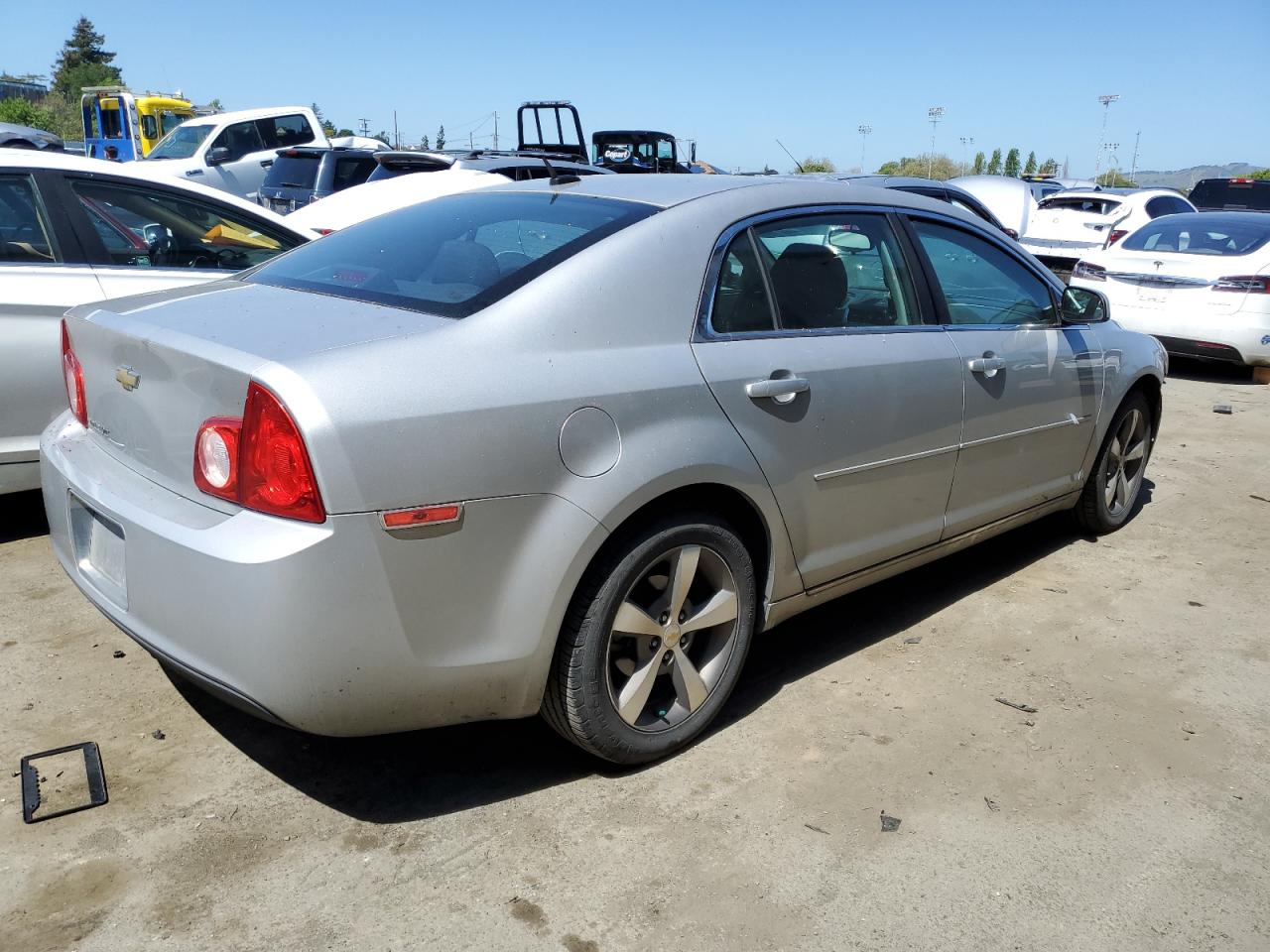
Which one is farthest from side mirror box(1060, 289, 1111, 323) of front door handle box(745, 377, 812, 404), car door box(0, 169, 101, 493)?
car door box(0, 169, 101, 493)

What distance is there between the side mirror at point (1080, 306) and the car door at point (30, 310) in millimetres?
4071

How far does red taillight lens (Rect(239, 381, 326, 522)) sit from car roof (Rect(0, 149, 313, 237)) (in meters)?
3.08

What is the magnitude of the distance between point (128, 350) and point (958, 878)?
2.48 meters

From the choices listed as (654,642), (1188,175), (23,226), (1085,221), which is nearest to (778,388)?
(654,642)

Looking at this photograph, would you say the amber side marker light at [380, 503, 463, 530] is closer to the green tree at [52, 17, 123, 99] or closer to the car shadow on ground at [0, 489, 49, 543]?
the car shadow on ground at [0, 489, 49, 543]

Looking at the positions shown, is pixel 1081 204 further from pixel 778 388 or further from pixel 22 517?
pixel 22 517

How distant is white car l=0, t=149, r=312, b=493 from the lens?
14.7ft

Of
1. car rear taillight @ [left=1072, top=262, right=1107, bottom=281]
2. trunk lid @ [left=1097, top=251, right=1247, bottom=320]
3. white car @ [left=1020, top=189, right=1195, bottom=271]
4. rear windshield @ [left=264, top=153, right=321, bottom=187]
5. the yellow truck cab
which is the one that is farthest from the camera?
the yellow truck cab

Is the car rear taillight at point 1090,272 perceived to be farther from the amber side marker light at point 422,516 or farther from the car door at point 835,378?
the amber side marker light at point 422,516

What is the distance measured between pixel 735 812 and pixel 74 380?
7.44 feet

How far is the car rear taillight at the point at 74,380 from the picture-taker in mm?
3192

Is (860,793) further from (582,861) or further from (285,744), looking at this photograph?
(285,744)

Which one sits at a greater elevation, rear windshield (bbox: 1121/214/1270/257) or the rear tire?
rear windshield (bbox: 1121/214/1270/257)

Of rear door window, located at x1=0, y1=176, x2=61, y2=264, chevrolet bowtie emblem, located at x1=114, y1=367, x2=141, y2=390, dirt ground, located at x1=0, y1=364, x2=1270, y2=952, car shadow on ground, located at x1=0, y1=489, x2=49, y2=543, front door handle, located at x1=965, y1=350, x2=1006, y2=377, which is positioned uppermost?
rear door window, located at x1=0, y1=176, x2=61, y2=264
